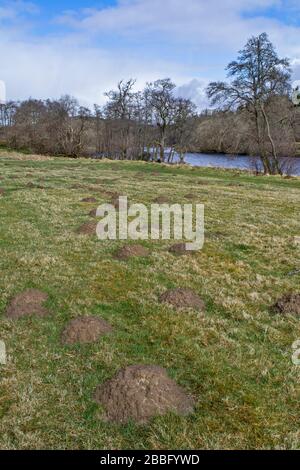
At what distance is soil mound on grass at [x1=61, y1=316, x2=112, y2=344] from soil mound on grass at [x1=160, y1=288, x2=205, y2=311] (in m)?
1.14

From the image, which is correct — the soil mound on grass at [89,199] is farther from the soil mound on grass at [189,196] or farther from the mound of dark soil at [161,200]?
the soil mound on grass at [189,196]

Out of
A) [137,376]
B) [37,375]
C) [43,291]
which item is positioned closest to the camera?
[137,376]

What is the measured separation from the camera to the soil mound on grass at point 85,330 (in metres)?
4.55

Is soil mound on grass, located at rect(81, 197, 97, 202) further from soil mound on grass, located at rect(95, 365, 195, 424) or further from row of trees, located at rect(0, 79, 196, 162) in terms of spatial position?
row of trees, located at rect(0, 79, 196, 162)

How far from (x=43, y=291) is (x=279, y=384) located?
3.65m

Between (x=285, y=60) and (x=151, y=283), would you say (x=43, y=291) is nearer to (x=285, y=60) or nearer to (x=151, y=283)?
(x=151, y=283)

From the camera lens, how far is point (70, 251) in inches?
310

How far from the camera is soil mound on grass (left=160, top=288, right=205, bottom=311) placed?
5.53 metres

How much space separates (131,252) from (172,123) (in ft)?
147

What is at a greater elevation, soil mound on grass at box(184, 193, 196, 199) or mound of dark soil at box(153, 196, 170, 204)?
soil mound on grass at box(184, 193, 196, 199)

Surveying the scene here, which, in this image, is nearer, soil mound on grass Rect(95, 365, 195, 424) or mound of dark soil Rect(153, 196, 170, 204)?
soil mound on grass Rect(95, 365, 195, 424)

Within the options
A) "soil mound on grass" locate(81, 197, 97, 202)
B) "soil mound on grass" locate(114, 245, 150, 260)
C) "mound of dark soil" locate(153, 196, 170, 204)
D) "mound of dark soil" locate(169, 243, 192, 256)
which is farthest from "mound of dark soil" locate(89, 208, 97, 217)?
"mound of dark soil" locate(169, 243, 192, 256)

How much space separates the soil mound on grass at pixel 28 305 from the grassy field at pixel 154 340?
13 cm
